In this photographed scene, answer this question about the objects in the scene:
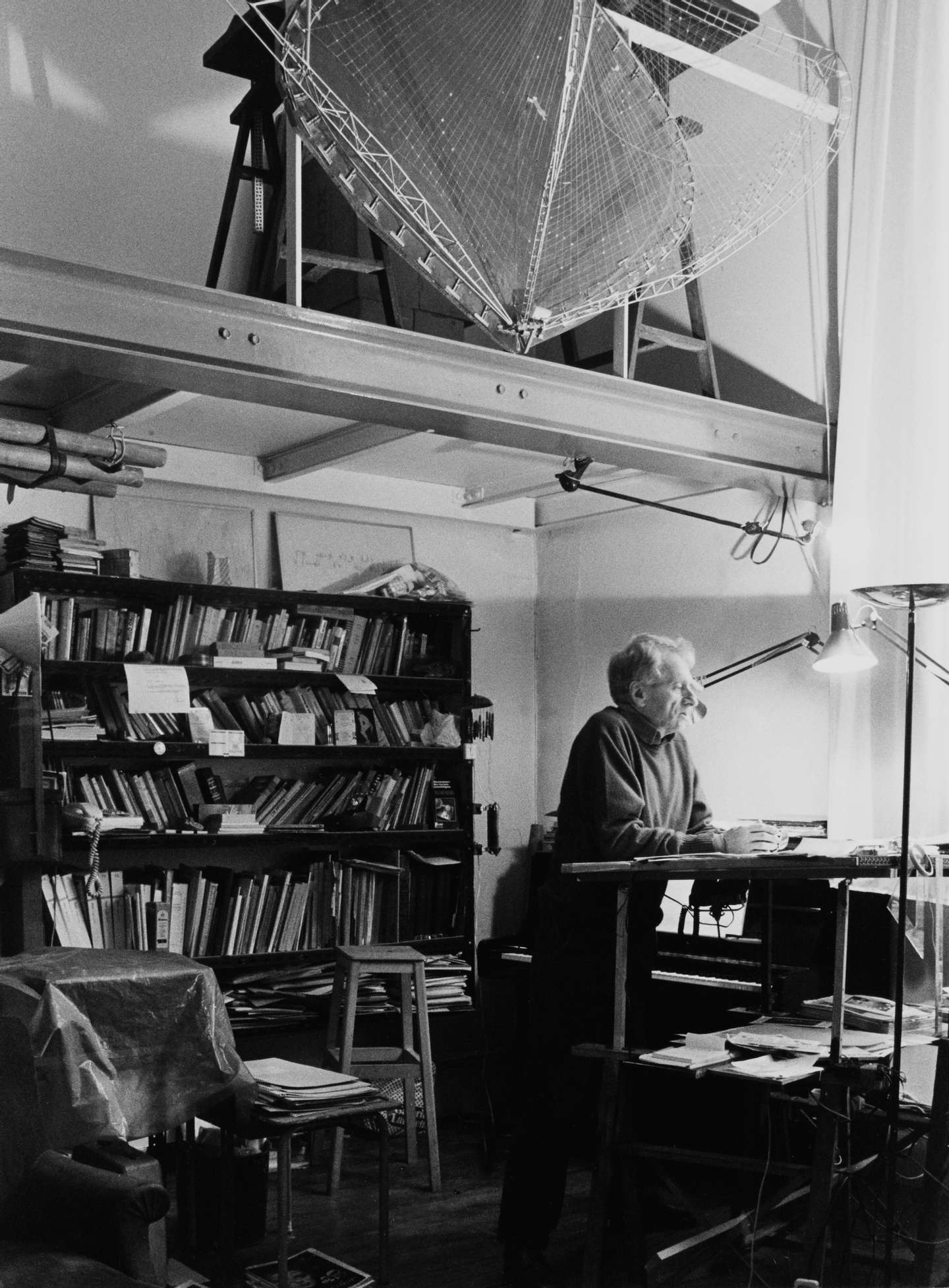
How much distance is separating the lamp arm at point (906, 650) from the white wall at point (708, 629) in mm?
973

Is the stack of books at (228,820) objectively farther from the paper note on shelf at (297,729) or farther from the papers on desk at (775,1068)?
the papers on desk at (775,1068)

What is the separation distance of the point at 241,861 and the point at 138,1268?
10.2ft

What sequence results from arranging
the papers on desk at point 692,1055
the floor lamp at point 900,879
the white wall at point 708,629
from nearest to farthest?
the floor lamp at point 900,879 → the papers on desk at point 692,1055 → the white wall at point 708,629

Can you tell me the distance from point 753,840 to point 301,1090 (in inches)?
55.0

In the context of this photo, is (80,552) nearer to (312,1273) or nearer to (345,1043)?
(345,1043)

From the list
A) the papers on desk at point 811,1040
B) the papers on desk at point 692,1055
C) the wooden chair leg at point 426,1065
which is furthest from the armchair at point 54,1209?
the wooden chair leg at point 426,1065

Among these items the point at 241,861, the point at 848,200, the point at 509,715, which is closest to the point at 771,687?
the point at 509,715

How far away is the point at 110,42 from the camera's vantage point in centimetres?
426

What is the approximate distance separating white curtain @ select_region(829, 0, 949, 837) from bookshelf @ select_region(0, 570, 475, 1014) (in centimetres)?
207

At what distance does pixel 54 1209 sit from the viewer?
2709 mm

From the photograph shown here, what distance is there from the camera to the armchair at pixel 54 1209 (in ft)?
8.23

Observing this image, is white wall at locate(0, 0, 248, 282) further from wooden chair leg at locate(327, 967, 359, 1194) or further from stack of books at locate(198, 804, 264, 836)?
wooden chair leg at locate(327, 967, 359, 1194)

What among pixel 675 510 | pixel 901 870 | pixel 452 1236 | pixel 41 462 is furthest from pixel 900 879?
pixel 41 462

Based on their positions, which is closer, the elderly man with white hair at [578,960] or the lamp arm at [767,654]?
the elderly man with white hair at [578,960]
